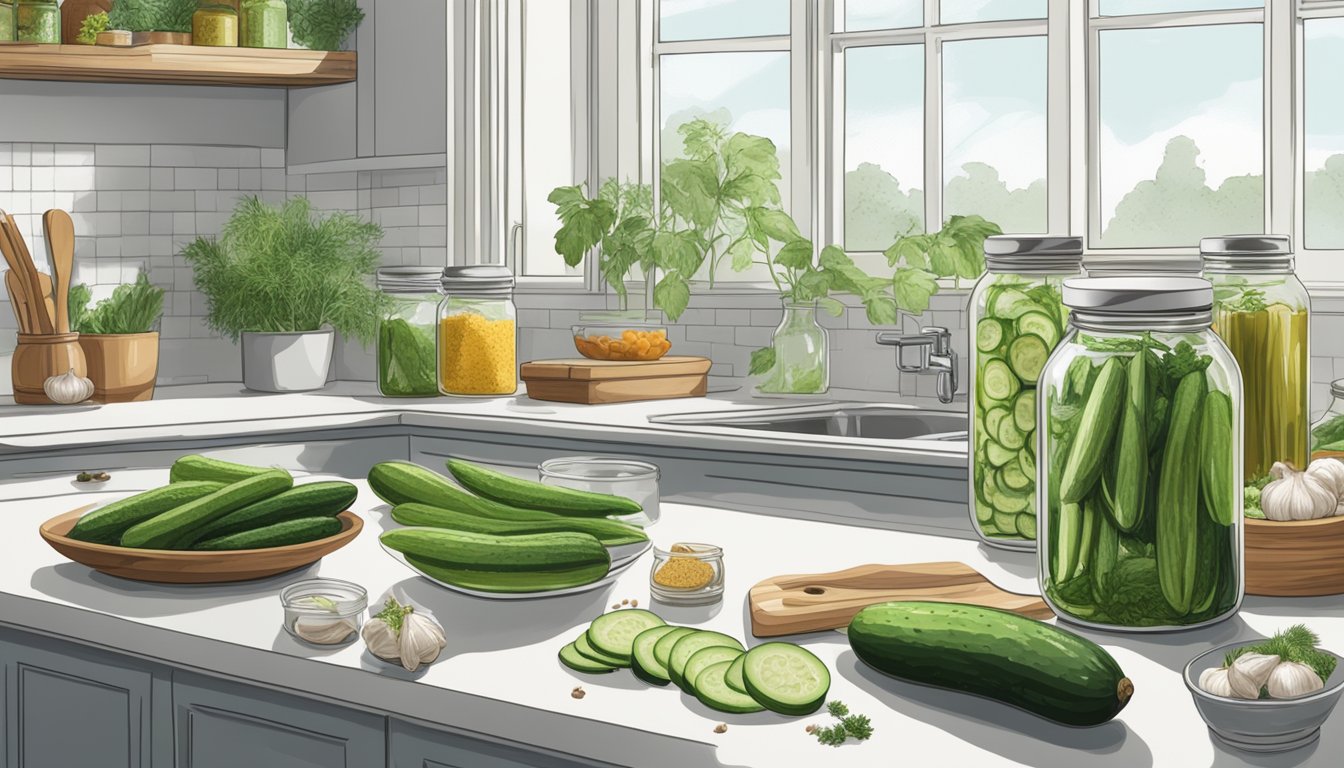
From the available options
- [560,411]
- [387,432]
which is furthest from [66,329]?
[560,411]

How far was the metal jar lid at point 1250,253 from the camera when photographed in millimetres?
1396

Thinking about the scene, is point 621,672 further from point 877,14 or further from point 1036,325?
point 877,14

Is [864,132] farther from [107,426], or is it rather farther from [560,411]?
[107,426]

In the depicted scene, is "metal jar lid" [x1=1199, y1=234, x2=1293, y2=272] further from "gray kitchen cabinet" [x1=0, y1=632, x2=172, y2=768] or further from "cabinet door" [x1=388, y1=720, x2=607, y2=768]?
"gray kitchen cabinet" [x1=0, y1=632, x2=172, y2=768]

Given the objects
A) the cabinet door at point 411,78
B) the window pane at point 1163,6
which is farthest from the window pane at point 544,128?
the window pane at point 1163,6

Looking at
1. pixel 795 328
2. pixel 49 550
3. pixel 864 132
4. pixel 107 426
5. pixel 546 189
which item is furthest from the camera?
pixel 546 189

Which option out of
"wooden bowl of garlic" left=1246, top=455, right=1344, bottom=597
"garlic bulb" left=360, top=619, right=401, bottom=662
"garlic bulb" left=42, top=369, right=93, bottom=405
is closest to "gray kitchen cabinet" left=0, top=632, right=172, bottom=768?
"garlic bulb" left=360, top=619, right=401, bottom=662

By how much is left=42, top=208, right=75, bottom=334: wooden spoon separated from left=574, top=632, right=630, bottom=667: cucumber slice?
2786 mm

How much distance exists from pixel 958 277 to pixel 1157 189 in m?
0.52

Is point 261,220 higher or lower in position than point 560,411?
higher

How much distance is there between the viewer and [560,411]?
3137 millimetres

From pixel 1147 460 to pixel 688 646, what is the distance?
414 millimetres

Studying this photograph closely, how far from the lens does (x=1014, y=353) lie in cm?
146

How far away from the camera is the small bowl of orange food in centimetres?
349
